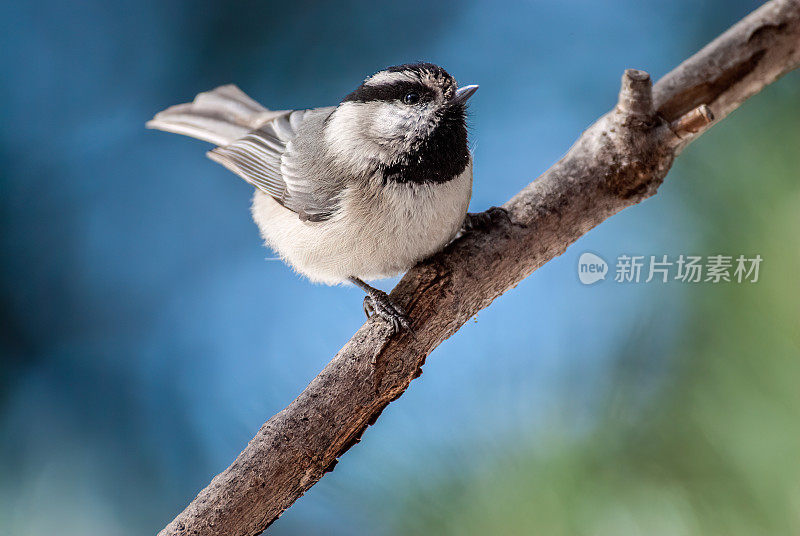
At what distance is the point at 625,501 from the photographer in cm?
126

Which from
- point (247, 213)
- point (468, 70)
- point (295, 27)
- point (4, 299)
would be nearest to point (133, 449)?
point (4, 299)

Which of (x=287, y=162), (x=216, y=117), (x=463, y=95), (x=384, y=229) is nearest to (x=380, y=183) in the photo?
(x=384, y=229)

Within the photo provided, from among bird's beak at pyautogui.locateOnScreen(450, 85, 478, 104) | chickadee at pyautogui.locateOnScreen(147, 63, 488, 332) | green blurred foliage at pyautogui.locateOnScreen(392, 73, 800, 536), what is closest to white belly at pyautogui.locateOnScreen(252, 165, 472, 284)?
chickadee at pyautogui.locateOnScreen(147, 63, 488, 332)

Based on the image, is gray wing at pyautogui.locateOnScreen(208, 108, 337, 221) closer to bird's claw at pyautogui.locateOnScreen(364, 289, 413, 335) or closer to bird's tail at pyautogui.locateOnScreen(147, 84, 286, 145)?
bird's tail at pyautogui.locateOnScreen(147, 84, 286, 145)

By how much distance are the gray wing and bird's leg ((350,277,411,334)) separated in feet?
0.68

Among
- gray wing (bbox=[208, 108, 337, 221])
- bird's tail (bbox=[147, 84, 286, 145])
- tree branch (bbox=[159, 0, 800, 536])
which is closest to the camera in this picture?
tree branch (bbox=[159, 0, 800, 536])

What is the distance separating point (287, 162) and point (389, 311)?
0.49 metres

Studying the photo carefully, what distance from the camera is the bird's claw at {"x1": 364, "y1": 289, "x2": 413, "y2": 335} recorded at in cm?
130

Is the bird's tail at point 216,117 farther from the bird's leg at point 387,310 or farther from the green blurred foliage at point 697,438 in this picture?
the green blurred foliage at point 697,438

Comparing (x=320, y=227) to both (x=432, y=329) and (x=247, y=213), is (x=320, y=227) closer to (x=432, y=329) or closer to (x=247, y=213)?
(x=432, y=329)

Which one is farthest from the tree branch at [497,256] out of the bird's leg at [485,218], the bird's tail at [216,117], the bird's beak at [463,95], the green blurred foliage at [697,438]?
the bird's tail at [216,117]

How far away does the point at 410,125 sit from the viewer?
1233mm

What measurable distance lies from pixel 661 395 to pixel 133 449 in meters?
1.63

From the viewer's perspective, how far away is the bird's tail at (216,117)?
1.80 meters
